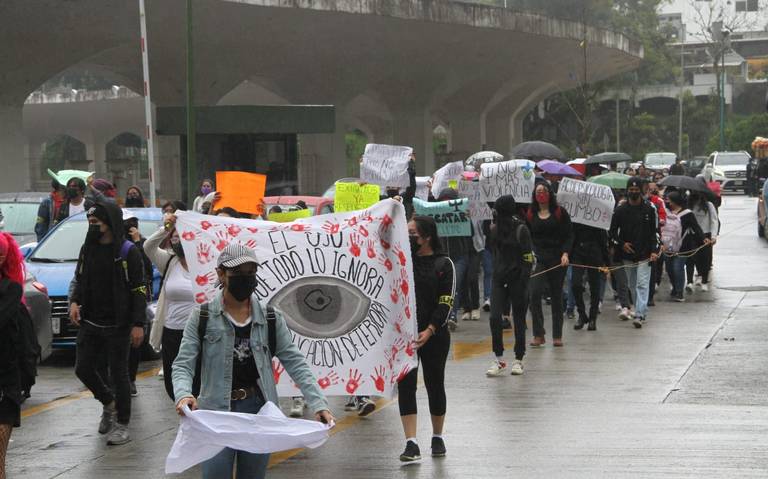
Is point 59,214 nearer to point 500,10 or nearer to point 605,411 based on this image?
point 605,411

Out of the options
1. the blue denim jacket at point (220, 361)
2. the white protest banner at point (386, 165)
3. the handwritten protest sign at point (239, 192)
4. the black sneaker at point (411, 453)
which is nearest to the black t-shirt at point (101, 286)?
the handwritten protest sign at point (239, 192)

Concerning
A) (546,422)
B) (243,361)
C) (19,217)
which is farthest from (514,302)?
(19,217)

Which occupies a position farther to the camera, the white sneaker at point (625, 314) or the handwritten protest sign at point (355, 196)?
the white sneaker at point (625, 314)

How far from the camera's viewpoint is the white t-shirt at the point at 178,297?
976 centimetres

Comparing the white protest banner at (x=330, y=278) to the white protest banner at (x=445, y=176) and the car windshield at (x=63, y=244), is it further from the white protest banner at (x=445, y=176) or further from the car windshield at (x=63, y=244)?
the white protest banner at (x=445, y=176)

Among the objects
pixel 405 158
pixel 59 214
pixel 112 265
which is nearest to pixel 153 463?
pixel 112 265

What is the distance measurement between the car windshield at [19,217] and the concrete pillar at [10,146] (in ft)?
41.6

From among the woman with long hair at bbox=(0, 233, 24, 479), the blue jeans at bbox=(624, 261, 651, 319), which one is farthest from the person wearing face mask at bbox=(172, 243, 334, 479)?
the blue jeans at bbox=(624, 261, 651, 319)

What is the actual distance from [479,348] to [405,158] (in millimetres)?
2754

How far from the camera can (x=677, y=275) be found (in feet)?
62.1

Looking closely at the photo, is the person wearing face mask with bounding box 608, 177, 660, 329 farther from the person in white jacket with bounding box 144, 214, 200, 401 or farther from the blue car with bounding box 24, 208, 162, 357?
the person in white jacket with bounding box 144, 214, 200, 401

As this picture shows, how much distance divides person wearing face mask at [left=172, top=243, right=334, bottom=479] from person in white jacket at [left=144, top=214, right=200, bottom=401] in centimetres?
345

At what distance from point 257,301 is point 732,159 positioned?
53.0 m

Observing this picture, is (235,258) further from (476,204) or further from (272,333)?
(476,204)
